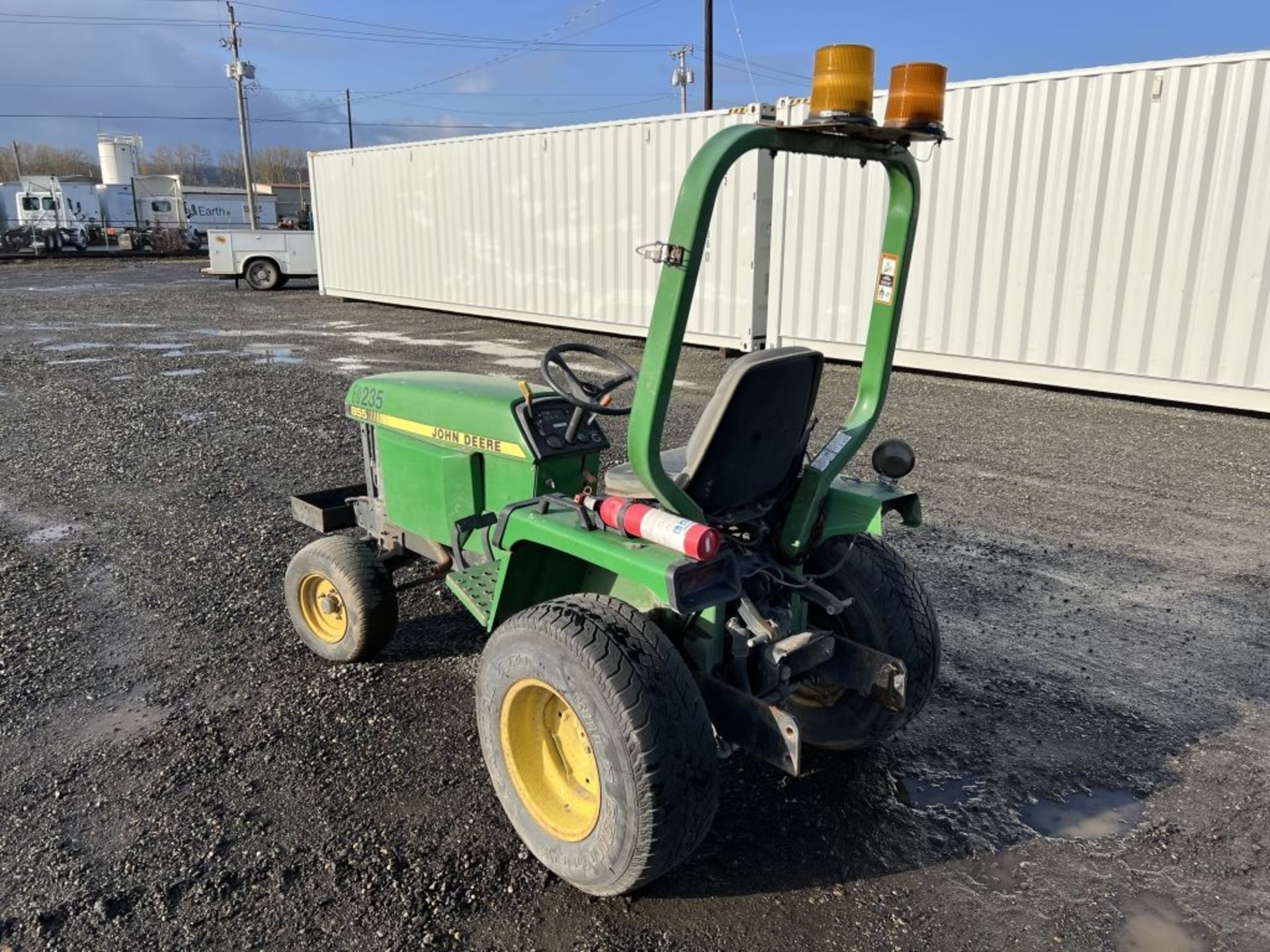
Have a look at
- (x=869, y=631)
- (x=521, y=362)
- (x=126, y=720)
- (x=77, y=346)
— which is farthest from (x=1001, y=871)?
(x=77, y=346)

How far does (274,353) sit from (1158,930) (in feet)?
38.4

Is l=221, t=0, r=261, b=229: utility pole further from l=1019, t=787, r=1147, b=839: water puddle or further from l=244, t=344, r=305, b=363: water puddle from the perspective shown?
l=1019, t=787, r=1147, b=839: water puddle

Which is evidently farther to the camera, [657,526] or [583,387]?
[583,387]

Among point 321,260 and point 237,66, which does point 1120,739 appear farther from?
point 237,66

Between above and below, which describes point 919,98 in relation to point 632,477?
above

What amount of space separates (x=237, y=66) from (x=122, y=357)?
122 feet

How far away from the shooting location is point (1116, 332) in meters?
8.69

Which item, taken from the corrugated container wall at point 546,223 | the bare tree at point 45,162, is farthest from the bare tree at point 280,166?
the corrugated container wall at point 546,223

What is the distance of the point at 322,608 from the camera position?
3814 millimetres

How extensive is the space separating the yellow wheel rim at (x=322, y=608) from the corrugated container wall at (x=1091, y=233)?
22.1 feet

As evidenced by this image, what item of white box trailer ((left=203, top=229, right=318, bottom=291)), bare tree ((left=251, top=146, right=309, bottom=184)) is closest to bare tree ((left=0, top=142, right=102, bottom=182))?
bare tree ((left=251, top=146, right=309, bottom=184))

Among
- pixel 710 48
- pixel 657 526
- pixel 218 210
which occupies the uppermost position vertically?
pixel 710 48

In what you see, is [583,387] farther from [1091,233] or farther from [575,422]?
[1091,233]

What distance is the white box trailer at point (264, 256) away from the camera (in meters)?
21.2
